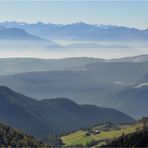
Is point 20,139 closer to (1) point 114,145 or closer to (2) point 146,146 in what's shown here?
(1) point 114,145

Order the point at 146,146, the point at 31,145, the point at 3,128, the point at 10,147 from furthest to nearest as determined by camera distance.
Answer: the point at 3,128, the point at 31,145, the point at 10,147, the point at 146,146

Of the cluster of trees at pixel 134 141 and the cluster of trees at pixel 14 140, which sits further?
the cluster of trees at pixel 14 140

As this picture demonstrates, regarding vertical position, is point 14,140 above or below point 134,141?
below

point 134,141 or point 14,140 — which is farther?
point 14,140

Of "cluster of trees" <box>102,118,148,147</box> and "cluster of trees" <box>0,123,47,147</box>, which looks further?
"cluster of trees" <box>0,123,47,147</box>

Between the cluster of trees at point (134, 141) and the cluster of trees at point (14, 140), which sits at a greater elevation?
the cluster of trees at point (134, 141)

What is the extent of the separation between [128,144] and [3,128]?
6582 centimetres

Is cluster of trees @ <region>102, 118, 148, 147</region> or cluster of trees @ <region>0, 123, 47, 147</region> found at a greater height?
cluster of trees @ <region>102, 118, 148, 147</region>

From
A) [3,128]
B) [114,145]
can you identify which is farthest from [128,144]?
[3,128]

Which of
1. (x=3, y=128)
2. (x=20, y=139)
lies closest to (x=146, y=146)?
(x=20, y=139)

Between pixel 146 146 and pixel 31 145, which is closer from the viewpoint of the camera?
pixel 146 146

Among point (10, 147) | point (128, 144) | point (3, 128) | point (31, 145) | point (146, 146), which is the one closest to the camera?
point (146, 146)

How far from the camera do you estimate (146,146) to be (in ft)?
388

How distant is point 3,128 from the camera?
616 feet
